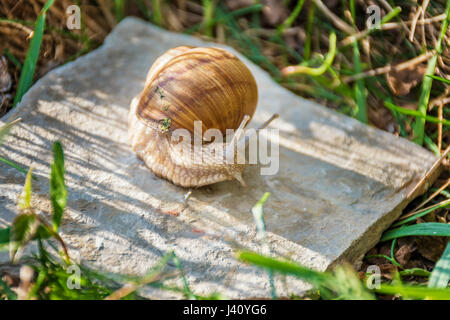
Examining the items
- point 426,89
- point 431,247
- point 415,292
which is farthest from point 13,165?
point 426,89

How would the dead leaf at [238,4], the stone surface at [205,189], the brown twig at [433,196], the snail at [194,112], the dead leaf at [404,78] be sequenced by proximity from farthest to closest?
the dead leaf at [238,4] < the dead leaf at [404,78] < the brown twig at [433,196] < the snail at [194,112] < the stone surface at [205,189]


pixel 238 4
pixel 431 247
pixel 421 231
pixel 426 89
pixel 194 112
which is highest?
pixel 238 4

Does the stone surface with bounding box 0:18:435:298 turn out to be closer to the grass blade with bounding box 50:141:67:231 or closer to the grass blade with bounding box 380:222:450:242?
the grass blade with bounding box 380:222:450:242

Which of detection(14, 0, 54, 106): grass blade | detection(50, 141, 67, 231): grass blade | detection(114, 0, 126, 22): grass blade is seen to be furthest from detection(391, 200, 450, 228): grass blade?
detection(114, 0, 126, 22): grass blade

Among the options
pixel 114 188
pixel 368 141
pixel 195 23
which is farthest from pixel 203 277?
pixel 195 23

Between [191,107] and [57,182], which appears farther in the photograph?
[191,107]

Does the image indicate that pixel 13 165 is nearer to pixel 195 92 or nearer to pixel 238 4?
pixel 195 92

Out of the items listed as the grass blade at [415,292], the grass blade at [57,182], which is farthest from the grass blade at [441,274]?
the grass blade at [57,182]

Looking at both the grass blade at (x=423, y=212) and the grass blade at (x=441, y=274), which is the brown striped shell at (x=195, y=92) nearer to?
the grass blade at (x=423, y=212)
